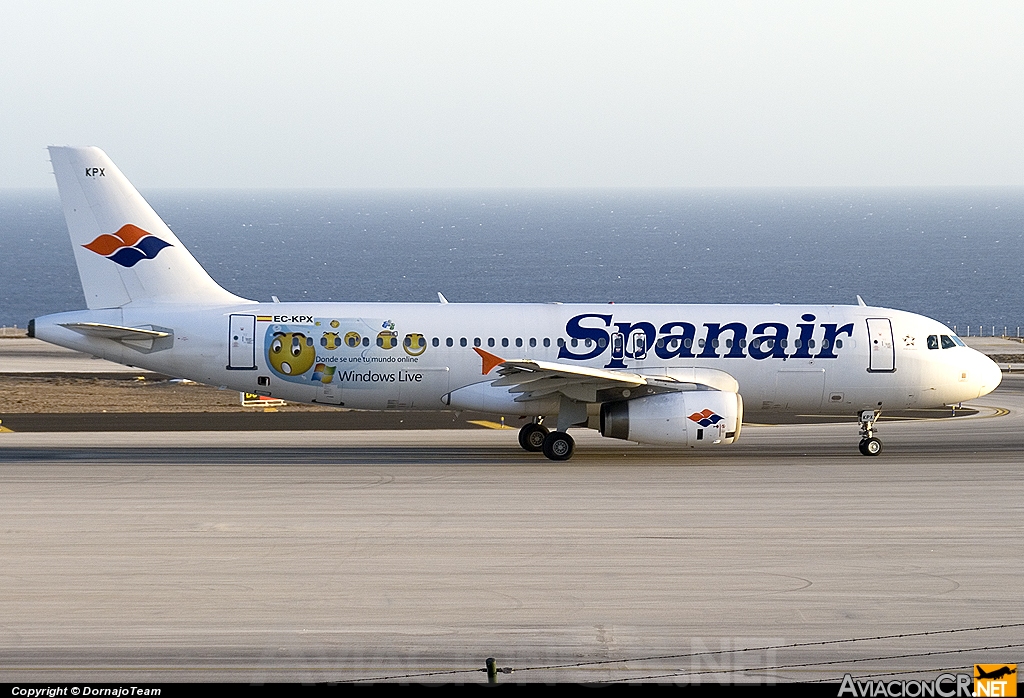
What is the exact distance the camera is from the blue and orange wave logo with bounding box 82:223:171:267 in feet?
104

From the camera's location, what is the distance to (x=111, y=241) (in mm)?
31766

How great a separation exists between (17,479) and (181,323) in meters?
5.58

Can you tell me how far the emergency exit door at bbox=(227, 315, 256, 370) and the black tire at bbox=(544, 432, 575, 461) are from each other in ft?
25.0

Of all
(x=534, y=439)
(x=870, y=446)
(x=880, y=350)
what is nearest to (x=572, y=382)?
(x=534, y=439)

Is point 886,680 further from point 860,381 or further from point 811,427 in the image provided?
point 811,427

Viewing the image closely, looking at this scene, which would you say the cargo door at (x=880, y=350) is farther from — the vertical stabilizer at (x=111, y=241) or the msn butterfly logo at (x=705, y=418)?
the vertical stabilizer at (x=111, y=241)

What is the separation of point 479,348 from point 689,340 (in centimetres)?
542

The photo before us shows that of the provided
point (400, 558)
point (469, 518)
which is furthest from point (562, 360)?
point (400, 558)

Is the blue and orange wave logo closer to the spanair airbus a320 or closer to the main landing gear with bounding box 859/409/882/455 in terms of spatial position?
the spanair airbus a320

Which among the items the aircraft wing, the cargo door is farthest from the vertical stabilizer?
the cargo door

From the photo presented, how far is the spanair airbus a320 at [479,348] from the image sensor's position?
31125 mm

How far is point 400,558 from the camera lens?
2138 centimetres

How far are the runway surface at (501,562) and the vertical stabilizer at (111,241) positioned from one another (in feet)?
13.5

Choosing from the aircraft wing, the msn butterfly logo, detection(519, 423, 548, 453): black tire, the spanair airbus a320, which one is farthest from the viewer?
detection(519, 423, 548, 453): black tire
